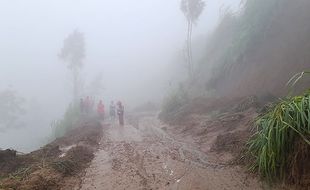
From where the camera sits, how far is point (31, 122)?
6456 centimetres

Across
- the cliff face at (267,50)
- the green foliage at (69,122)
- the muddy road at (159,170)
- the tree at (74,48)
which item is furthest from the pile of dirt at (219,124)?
the tree at (74,48)

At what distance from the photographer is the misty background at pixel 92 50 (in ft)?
202

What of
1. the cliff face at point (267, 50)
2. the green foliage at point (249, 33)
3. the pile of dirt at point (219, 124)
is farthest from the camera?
the green foliage at point (249, 33)

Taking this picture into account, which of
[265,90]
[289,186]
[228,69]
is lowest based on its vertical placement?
[289,186]

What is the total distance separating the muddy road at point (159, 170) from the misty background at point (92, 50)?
2681 centimetres

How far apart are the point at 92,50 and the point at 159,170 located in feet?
333

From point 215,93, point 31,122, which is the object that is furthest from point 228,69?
point 31,122

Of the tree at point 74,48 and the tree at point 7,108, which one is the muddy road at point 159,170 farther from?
the tree at point 7,108

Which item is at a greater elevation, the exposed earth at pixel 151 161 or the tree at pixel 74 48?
the tree at pixel 74 48

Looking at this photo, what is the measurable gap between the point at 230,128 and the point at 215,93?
12225mm

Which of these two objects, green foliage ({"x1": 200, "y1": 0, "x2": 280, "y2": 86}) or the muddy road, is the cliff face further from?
the muddy road

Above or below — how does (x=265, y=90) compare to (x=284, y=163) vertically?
above

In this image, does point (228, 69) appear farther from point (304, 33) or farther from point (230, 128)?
point (230, 128)

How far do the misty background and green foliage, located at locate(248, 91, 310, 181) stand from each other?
3307cm
